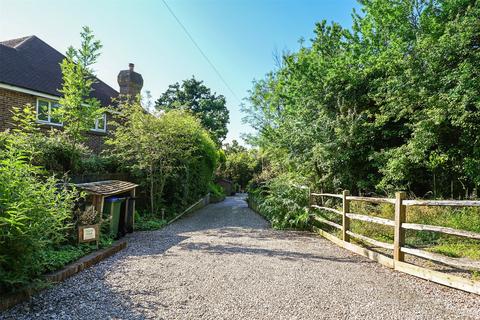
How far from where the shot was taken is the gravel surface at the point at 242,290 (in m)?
3.28

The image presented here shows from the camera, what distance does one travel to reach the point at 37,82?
1187 centimetres

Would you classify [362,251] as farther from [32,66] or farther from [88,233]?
[32,66]

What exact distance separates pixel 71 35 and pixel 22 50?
23.7 feet

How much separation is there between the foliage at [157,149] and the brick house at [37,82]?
1.43 metres

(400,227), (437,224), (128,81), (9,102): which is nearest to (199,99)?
(128,81)

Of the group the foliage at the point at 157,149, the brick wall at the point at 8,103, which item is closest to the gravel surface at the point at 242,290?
the foliage at the point at 157,149

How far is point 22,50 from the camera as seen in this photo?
44.6 feet

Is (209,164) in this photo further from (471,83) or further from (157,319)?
(157,319)

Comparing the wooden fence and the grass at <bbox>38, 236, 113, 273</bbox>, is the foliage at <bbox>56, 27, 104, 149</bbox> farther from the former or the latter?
the wooden fence

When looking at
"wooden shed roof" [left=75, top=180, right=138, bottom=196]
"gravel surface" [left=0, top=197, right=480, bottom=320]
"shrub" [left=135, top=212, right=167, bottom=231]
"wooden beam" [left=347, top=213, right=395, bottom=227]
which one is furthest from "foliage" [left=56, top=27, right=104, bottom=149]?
"wooden beam" [left=347, top=213, right=395, bottom=227]

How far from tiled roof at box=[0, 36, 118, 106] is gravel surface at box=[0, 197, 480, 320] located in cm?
940

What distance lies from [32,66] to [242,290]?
1409cm

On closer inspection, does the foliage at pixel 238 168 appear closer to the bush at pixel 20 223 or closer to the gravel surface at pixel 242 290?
the gravel surface at pixel 242 290

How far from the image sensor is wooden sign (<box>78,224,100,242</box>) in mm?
5231
